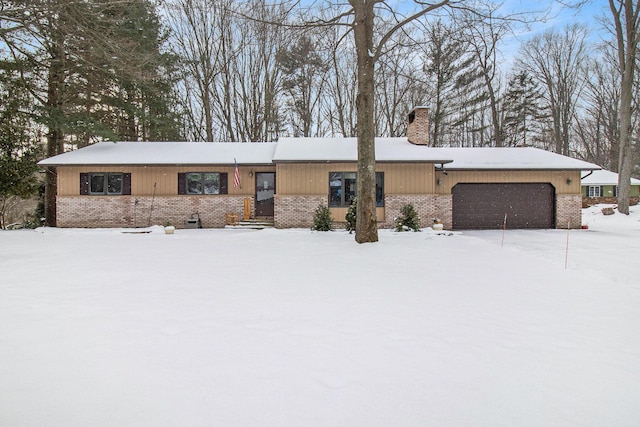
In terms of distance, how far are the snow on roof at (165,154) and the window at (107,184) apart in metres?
0.72

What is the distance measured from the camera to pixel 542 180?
1606 cm

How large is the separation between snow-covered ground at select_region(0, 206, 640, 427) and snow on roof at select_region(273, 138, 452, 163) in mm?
8012

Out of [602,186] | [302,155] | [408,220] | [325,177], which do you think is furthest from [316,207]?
[602,186]

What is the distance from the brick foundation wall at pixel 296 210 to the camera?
15.3m

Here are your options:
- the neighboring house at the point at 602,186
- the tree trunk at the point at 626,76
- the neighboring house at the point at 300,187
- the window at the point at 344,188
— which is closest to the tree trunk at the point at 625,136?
the tree trunk at the point at 626,76

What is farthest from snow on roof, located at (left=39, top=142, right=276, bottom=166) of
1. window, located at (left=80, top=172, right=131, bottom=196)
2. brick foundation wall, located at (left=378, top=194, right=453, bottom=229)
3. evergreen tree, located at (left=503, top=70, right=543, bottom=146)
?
evergreen tree, located at (left=503, top=70, right=543, bottom=146)

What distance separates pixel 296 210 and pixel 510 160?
9.97 meters

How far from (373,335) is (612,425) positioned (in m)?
1.95

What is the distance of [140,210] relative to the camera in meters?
15.9

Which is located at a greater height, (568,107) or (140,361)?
(568,107)

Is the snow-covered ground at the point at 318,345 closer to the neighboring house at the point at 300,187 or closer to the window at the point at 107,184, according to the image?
the neighboring house at the point at 300,187

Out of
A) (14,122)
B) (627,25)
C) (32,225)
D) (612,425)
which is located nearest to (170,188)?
(32,225)

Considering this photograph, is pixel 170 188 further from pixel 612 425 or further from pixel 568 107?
pixel 568 107

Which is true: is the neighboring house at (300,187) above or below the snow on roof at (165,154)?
below
